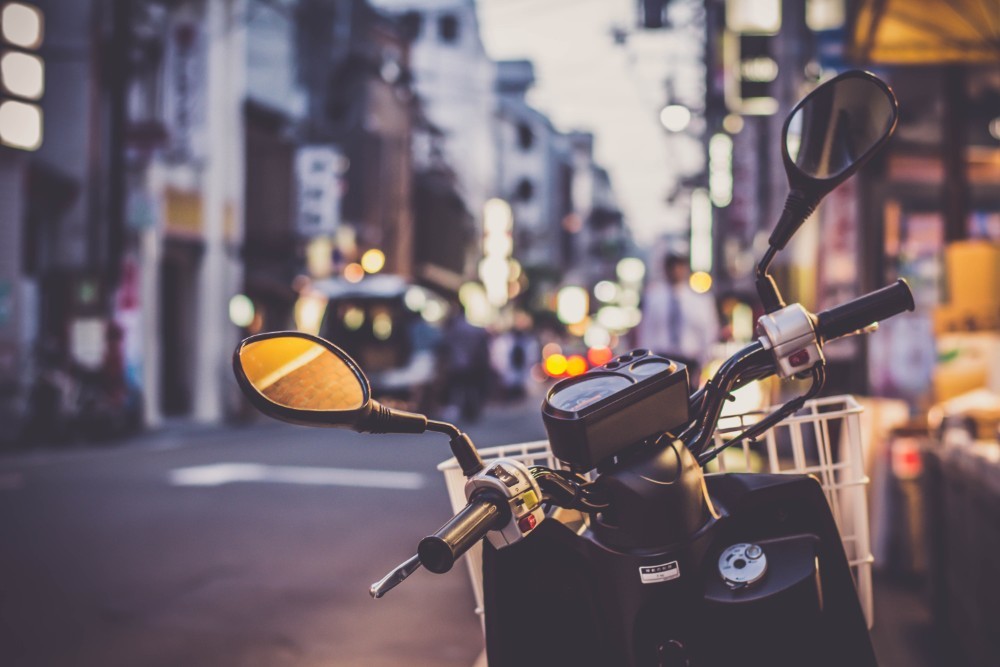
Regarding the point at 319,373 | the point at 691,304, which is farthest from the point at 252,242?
the point at 319,373

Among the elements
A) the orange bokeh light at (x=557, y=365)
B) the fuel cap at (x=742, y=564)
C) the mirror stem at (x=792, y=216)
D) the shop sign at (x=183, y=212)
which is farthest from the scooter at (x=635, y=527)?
the shop sign at (x=183, y=212)

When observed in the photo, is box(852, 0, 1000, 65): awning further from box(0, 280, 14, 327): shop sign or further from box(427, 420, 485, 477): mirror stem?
box(0, 280, 14, 327): shop sign

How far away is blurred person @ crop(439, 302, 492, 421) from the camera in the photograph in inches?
730

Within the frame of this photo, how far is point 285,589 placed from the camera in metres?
5.80

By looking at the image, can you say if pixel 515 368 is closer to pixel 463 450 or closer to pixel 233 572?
pixel 233 572

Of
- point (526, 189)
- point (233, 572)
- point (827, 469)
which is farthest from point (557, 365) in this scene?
point (526, 189)

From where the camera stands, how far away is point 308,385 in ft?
4.90

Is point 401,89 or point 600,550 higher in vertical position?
point 401,89

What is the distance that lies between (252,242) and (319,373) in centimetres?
2650

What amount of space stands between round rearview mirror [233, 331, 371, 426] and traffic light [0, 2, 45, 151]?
12498 mm

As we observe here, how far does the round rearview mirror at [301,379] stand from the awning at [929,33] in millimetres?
6712

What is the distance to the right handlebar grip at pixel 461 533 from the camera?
1313 mm

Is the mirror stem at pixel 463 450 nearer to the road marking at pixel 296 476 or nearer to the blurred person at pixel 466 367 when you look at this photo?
the road marking at pixel 296 476

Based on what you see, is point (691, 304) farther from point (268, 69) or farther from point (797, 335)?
point (268, 69)
